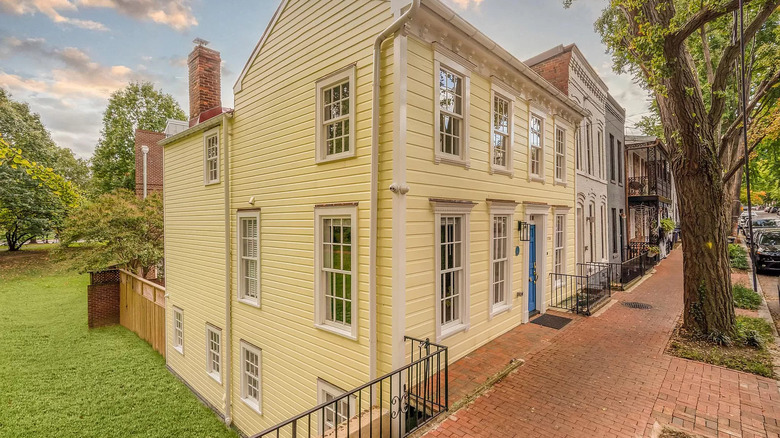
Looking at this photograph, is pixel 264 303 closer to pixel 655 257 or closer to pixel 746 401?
pixel 746 401

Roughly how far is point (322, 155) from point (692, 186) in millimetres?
8272

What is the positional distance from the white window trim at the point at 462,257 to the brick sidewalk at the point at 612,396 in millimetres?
773

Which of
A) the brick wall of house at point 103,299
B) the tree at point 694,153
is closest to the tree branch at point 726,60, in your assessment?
the tree at point 694,153

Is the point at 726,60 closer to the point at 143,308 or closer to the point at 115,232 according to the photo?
the point at 143,308

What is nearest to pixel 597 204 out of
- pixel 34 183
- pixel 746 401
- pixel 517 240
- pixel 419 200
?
pixel 517 240


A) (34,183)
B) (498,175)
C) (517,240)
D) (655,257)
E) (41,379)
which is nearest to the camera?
(498,175)

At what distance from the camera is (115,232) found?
14422 mm

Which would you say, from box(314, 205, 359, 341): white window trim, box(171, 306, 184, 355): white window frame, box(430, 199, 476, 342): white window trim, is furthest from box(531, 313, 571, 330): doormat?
box(171, 306, 184, 355): white window frame

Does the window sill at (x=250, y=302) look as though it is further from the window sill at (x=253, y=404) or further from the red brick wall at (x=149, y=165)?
the red brick wall at (x=149, y=165)

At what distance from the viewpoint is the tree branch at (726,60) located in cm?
624

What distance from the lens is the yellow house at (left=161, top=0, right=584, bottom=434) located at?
5191mm

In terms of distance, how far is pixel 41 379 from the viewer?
32.8ft

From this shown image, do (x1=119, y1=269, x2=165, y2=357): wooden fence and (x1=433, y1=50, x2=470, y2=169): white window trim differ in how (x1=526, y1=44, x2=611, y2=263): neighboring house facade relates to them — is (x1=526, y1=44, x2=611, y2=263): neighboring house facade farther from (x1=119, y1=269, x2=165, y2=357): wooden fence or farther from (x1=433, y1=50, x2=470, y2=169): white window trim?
(x1=119, y1=269, x2=165, y2=357): wooden fence

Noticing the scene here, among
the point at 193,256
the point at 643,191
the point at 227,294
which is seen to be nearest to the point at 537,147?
the point at 227,294
